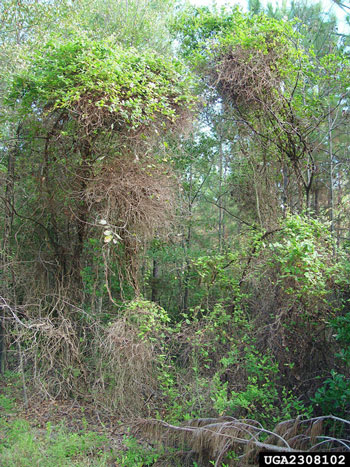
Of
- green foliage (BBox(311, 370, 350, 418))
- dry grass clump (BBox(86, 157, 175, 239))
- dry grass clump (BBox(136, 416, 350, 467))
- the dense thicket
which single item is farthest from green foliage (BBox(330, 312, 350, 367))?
dry grass clump (BBox(86, 157, 175, 239))

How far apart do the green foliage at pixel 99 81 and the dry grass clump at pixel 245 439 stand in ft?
11.1

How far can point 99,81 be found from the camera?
4.47 metres

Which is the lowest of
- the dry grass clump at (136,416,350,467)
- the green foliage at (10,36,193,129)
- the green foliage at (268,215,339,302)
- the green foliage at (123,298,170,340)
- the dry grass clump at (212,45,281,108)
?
the dry grass clump at (136,416,350,467)

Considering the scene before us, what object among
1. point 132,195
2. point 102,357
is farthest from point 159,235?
point 102,357

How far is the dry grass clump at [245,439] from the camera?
10.2 feet

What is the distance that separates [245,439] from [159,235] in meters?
2.97

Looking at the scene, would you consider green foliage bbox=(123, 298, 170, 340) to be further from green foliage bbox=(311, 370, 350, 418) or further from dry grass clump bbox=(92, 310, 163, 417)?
green foliage bbox=(311, 370, 350, 418)

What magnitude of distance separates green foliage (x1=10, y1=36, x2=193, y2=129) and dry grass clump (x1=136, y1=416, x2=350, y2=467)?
337 cm

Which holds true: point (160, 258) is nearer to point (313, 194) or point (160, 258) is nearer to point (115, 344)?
point (115, 344)

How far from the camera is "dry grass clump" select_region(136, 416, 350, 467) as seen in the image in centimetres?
312

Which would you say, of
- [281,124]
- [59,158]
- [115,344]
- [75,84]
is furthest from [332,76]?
[115,344]

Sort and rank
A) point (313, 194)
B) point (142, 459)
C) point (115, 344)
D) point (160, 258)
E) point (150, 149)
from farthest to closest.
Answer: point (313, 194) → point (160, 258) → point (150, 149) → point (115, 344) → point (142, 459)

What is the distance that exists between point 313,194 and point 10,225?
287 inches

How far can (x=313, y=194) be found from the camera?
9711 mm
